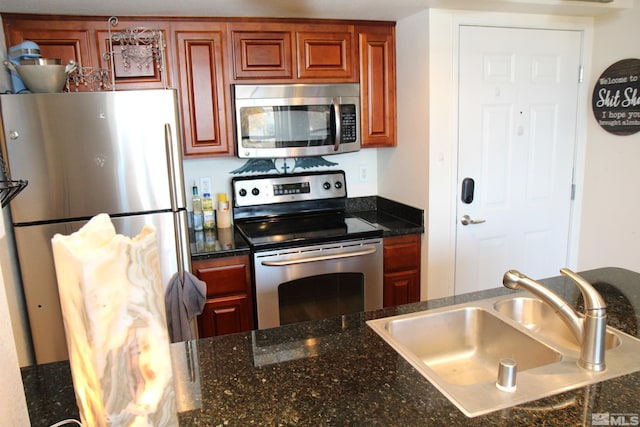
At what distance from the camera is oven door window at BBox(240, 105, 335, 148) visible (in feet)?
8.60

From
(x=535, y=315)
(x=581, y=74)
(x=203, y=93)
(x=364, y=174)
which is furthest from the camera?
(x=364, y=174)

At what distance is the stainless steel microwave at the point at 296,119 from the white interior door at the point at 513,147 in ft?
2.15

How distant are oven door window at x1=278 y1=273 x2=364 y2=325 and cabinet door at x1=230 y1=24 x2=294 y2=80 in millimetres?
1178

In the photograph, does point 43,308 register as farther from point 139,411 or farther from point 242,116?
point 139,411

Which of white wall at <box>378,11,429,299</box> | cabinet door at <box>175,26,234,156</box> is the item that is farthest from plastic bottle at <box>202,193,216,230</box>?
white wall at <box>378,11,429,299</box>

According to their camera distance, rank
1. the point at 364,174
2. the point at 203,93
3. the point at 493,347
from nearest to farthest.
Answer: the point at 493,347 < the point at 203,93 < the point at 364,174

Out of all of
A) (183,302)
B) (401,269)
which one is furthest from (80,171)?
(401,269)

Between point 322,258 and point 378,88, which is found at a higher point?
point 378,88

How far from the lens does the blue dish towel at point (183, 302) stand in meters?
2.18

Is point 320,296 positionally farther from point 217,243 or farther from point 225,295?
point 217,243

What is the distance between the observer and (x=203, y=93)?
2.56 meters

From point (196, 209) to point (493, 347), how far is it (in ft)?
6.35

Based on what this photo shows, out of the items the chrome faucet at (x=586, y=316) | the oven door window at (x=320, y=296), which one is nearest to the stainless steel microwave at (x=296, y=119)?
the oven door window at (x=320, y=296)

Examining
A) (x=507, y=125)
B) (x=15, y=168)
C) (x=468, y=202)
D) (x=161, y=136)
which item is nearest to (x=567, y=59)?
(x=507, y=125)
